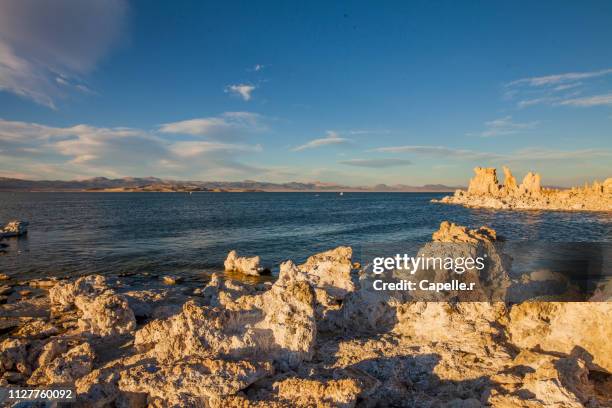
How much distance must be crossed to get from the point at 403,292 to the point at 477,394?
10.2ft

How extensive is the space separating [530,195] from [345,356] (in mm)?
114376

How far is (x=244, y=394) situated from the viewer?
459cm

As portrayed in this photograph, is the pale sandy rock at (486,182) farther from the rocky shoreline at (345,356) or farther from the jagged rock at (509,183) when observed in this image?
the rocky shoreline at (345,356)

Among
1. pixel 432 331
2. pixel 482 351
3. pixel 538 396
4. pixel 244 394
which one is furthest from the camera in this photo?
pixel 432 331

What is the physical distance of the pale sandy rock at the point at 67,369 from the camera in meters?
6.39

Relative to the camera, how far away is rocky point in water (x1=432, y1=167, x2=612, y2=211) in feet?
259

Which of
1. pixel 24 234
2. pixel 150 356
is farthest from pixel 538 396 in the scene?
pixel 24 234

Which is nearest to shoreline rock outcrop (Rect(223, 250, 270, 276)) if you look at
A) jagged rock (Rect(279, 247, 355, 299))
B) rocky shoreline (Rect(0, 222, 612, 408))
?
jagged rock (Rect(279, 247, 355, 299))

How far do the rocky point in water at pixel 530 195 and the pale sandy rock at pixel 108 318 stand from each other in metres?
96.9

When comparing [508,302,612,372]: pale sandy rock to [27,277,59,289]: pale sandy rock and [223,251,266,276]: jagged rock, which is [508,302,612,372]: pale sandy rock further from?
[27,277,59,289]: pale sandy rock

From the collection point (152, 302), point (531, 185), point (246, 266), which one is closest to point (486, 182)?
point (531, 185)

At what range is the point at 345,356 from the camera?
5.91 meters

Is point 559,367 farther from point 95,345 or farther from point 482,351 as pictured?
point 95,345

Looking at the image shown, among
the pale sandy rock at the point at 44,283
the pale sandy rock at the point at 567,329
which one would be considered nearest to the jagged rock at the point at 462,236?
the pale sandy rock at the point at 567,329
